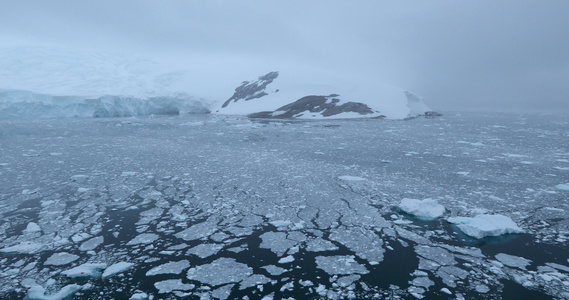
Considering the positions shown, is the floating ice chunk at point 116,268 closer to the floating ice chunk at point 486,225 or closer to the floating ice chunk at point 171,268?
the floating ice chunk at point 171,268

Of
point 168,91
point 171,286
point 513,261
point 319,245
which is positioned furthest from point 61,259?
point 168,91

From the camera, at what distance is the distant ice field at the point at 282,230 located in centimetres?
371

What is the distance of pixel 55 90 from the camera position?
34688 mm

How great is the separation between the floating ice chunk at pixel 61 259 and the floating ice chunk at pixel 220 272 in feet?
5.05

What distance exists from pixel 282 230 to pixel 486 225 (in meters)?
3.10

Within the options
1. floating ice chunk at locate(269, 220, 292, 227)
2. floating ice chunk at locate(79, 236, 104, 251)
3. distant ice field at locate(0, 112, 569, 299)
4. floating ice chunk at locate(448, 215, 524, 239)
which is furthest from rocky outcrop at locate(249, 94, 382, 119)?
floating ice chunk at locate(79, 236, 104, 251)

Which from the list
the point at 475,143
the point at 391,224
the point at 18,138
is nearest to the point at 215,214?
the point at 391,224

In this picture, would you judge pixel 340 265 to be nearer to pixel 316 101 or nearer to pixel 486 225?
pixel 486 225

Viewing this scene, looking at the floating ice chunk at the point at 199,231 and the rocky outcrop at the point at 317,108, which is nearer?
the floating ice chunk at the point at 199,231

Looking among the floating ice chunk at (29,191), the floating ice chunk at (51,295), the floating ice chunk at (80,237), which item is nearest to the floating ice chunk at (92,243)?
the floating ice chunk at (80,237)

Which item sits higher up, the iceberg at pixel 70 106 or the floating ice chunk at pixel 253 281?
the iceberg at pixel 70 106

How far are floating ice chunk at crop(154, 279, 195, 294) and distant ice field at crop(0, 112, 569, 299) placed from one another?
0.02 meters

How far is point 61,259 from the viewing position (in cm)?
421

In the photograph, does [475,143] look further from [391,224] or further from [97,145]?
[97,145]
